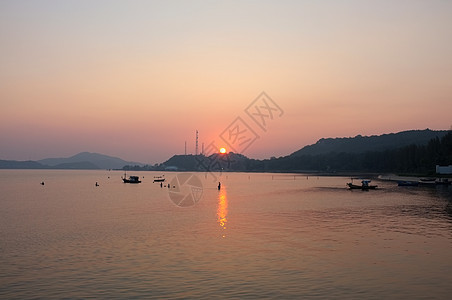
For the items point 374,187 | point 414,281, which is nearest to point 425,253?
point 414,281

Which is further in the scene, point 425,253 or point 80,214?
point 80,214

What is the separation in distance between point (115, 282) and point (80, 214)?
52.3 metres

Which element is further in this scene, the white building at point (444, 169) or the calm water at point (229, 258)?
the white building at point (444, 169)

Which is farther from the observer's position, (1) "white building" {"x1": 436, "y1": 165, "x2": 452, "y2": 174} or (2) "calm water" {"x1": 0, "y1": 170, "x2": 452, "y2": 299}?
(1) "white building" {"x1": 436, "y1": 165, "x2": 452, "y2": 174}

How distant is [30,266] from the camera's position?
36.1 metres

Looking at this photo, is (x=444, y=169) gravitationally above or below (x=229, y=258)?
above

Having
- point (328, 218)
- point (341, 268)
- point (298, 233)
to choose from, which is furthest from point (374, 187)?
point (341, 268)

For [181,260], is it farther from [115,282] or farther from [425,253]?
[425,253]

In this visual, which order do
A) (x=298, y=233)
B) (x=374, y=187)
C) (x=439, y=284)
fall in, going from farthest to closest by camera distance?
(x=374, y=187), (x=298, y=233), (x=439, y=284)

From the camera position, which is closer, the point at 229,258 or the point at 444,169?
the point at 229,258

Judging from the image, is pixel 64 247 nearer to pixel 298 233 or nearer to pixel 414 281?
pixel 298 233

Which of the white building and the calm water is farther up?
the white building

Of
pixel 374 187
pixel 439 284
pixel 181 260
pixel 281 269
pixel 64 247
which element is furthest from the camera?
pixel 374 187

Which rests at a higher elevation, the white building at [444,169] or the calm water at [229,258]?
the white building at [444,169]
